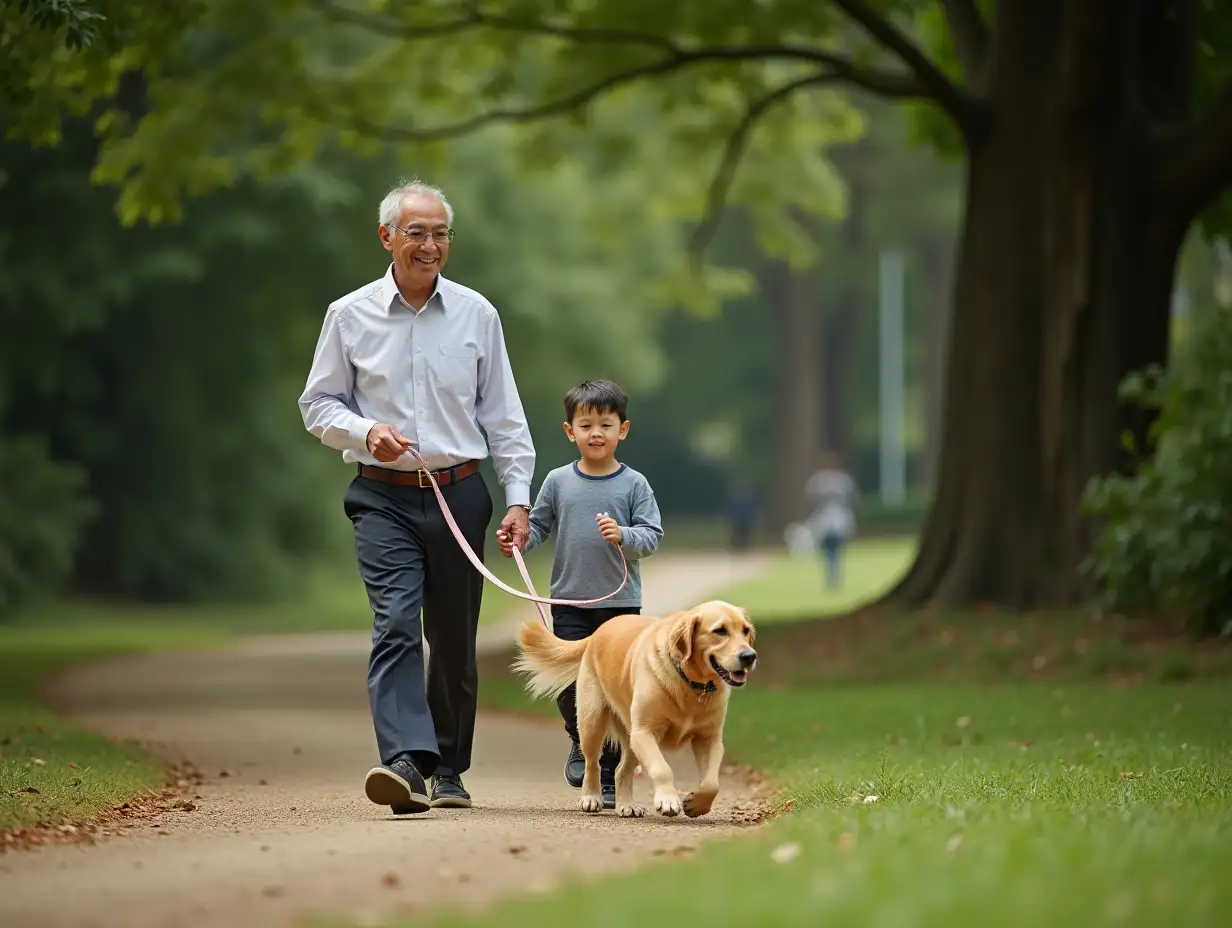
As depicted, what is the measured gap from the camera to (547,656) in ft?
27.2

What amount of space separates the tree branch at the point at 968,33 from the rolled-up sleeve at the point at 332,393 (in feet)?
33.7

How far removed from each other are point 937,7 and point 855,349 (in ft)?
148

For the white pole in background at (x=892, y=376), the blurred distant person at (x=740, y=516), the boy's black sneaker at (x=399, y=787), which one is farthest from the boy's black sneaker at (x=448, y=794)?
the white pole in background at (x=892, y=376)

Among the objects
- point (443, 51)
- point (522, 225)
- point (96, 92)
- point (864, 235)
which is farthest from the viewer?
point (864, 235)

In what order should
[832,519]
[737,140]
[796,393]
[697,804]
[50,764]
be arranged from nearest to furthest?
[697,804], [50,764], [737,140], [832,519], [796,393]

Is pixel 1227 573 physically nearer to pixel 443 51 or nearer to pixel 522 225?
pixel 443 51

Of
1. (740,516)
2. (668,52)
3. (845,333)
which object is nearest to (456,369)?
(668,52)

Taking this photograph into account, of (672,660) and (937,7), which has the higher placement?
(937,7)

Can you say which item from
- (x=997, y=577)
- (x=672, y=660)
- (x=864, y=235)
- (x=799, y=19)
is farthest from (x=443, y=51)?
(x=864, y=235)

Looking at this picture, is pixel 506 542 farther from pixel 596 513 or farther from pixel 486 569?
pixel 596 513

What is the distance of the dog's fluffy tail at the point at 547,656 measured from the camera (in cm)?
826

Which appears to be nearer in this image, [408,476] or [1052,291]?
[408,476]

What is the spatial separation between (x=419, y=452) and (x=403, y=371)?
1.11 feet

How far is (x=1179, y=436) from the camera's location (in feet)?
51.0
